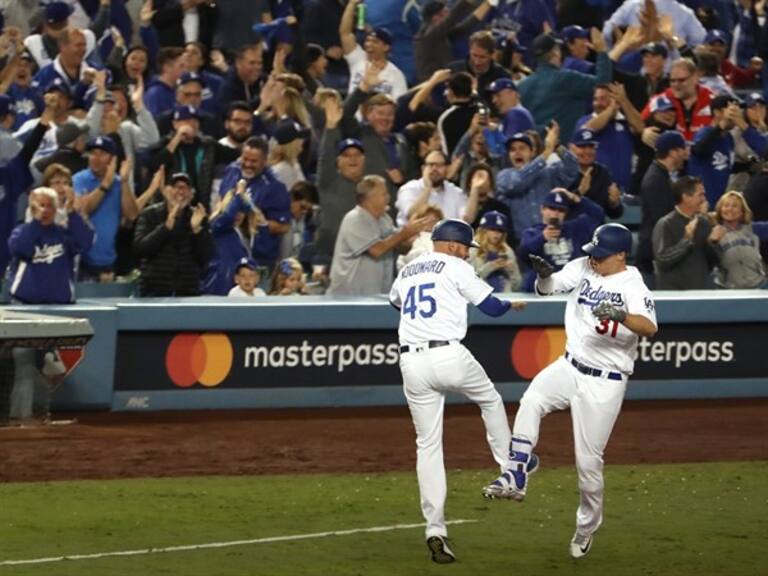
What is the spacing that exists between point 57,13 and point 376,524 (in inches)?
336

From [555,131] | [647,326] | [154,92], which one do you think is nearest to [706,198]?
[555,131]

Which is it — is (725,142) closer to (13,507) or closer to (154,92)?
(154,92)

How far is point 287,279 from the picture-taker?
15992mm

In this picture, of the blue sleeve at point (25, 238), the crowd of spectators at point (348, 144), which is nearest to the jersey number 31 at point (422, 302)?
the crowd of spectators at point (348, 144)

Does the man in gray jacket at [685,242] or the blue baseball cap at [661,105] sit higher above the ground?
the blue baseball cap at [661,105]

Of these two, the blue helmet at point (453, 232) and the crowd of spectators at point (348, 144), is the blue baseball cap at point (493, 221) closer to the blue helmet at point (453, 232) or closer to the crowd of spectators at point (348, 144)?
the crowd of spectators at point (348, 144)

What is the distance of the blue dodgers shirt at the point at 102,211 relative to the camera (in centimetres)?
1576

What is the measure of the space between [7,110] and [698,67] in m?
7.98

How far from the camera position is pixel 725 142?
18562mm

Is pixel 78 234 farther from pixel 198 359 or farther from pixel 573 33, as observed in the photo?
pixel 573 33

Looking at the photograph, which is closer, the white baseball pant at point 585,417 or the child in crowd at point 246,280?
the white baseball pant at point 585,417

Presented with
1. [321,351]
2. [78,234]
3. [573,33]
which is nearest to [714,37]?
[573,33]

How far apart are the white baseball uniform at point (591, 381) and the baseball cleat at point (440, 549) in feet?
2.24

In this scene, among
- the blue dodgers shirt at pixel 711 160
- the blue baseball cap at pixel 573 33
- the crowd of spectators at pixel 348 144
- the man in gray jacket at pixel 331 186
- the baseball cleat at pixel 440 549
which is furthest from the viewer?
the blue baseball cap at pixel 573 33
